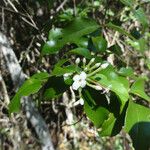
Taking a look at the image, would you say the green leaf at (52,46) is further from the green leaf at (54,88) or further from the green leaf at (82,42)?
the green leaf at (54,88)

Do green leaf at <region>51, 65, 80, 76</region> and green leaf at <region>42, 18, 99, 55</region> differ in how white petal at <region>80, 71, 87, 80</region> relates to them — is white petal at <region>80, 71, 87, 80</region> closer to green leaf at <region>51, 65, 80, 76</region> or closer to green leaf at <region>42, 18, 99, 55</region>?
green leaf at <region>51, 65, 80, 76</region>

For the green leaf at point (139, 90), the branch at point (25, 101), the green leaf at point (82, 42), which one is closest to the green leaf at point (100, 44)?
the green leaf at point (82, 42)

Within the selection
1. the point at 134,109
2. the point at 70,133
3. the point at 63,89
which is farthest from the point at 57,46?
the point at 70,133

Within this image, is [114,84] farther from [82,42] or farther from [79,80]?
[82,42]

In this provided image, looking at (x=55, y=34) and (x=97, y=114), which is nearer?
(x=97, y=114)

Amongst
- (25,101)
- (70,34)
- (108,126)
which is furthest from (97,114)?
(25,101)
